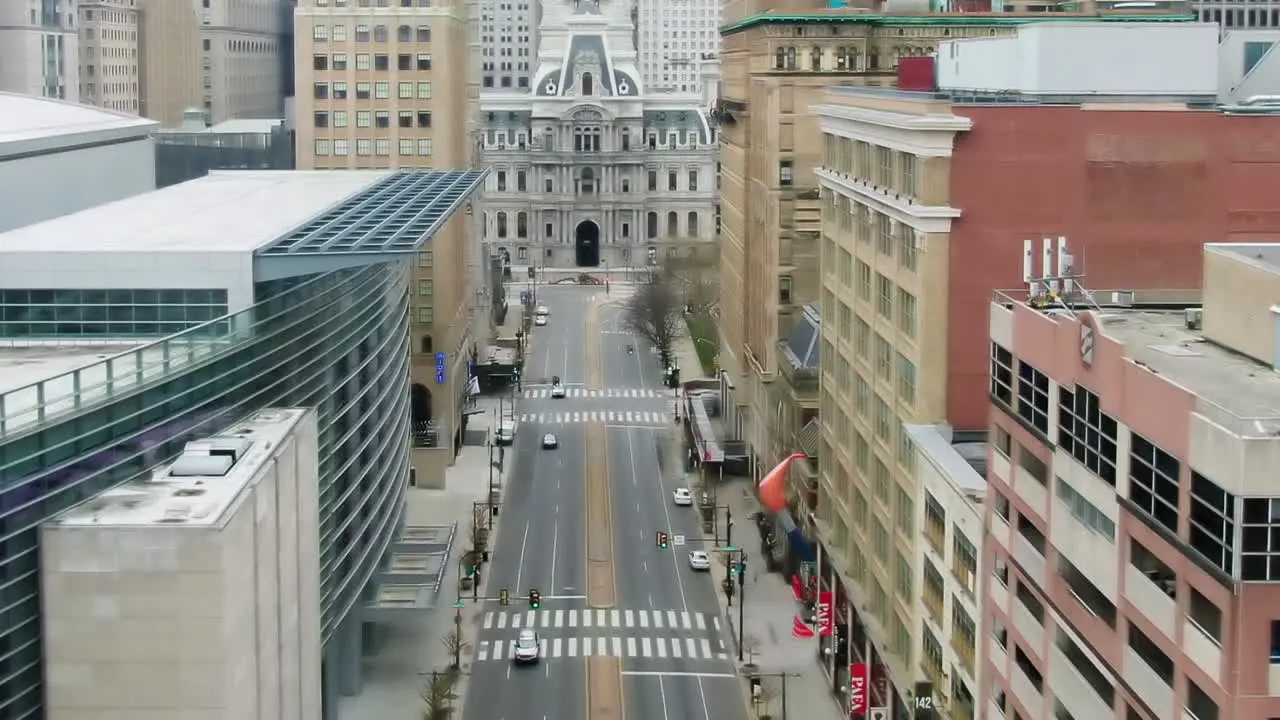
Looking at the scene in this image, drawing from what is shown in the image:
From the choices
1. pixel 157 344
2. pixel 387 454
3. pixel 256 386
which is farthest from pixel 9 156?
pixel 157 344

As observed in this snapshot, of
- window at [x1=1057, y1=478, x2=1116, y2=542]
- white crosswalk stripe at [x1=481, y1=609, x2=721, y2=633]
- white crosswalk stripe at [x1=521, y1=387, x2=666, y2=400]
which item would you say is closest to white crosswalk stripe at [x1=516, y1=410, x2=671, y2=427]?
white crosswalk stripe at [x1=521, y1=387, x2=666, y2=400]

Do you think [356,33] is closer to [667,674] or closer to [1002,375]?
[667,674]

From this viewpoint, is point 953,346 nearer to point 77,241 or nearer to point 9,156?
point 77,241

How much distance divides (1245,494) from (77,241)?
43679 mm

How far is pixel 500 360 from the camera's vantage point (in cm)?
15875

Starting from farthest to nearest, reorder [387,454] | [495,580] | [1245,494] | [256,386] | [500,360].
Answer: [500,360] < [495,580] < [387,454] < [256,386] < [1245,494]

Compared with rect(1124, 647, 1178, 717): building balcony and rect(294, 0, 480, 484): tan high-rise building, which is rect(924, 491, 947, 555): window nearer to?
rect(1124, 647, 1178, 717): building balcony

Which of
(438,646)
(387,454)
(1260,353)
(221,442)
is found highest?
(1260,353)

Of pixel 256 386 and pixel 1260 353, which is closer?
pixel 1260 353

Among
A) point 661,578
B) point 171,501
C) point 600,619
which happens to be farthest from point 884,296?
point 661,578

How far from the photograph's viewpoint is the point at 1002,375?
47.2 meters

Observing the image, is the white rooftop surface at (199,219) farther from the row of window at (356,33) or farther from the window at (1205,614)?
the window at (1205,614)

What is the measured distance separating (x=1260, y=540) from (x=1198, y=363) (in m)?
8.37

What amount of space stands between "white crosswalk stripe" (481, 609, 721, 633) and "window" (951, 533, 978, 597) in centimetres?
3454
